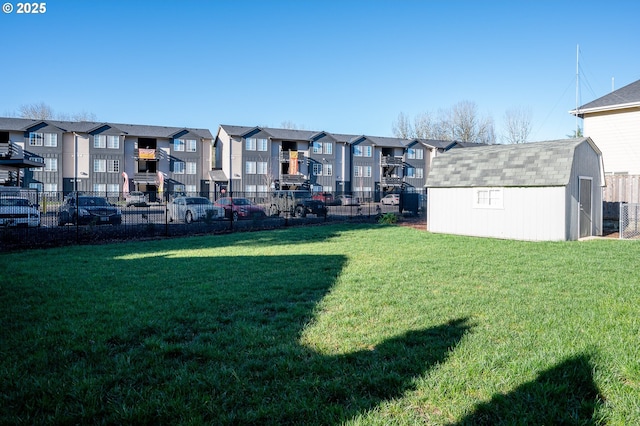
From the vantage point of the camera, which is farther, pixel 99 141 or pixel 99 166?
pixel 99 166

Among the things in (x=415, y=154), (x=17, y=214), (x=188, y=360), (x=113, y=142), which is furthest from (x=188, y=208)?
(x=415, y=154)

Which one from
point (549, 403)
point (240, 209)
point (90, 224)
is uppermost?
point (240, 209)

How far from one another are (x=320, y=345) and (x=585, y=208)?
15288mm

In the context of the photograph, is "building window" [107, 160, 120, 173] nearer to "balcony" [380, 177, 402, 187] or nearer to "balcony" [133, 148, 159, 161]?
"balcony" [133, 148, 159, 161]

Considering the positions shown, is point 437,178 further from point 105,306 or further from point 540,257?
point 105,306

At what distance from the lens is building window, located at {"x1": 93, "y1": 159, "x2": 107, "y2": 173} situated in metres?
50.5

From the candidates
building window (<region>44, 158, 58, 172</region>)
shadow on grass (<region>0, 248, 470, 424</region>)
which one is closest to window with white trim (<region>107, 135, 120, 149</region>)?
building window (<region>44, 158, 58, 172</region>)

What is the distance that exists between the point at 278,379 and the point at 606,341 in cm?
337

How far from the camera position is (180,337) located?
182 inches

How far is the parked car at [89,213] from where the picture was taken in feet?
53.8

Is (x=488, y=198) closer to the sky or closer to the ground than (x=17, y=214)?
closer to the sky

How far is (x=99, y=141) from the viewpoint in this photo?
166 feet

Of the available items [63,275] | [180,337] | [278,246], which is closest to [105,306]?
[180,337]

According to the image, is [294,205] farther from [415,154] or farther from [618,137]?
[415,154]
